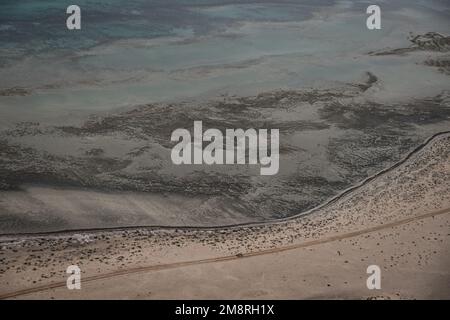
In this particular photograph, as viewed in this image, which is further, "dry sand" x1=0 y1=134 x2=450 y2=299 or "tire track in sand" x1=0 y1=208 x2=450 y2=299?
"dry sand" x1=0 y1=134 x2=450 y2=299

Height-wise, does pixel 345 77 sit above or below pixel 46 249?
above

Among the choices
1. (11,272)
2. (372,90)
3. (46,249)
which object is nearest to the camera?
(11,272)

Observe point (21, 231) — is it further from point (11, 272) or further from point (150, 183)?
point (150, 183)

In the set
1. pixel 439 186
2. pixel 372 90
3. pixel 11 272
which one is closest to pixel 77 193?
pixel 11 272

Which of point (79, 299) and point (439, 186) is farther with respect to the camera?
point (439, 186)

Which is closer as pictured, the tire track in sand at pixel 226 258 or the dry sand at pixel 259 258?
the tire track in sand at pixel 226 258
